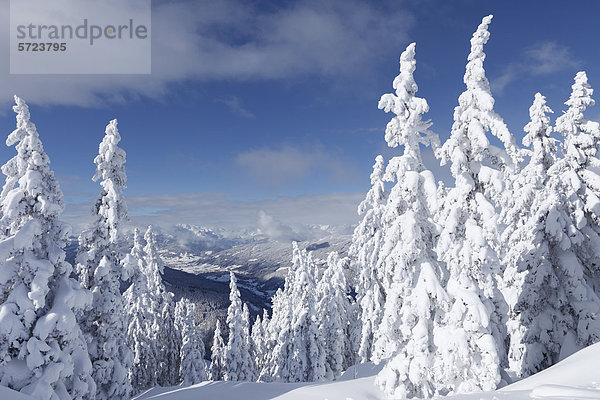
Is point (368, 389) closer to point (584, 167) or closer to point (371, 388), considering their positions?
point (371, 388)

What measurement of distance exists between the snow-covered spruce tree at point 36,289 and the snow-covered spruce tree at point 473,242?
50.2 feet

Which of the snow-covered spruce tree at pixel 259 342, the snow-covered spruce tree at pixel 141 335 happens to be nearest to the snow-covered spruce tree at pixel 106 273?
the snow-covered spruce tree at pixel 141 335

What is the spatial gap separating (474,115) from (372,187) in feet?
49.9

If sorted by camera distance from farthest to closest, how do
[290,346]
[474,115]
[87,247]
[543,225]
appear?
[290,346], [87,247], [543,225], [474,115]

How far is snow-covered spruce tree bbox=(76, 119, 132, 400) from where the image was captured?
18.6m

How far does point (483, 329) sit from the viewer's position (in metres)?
12.8

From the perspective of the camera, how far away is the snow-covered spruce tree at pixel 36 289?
1379 centimetres

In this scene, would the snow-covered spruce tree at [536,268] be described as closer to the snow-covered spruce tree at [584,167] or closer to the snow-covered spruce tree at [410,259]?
the snow-covered spruce tree at [584,167]

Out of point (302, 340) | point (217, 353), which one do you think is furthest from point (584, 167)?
point (217, 353)

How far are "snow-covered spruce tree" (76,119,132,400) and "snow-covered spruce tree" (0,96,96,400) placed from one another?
2.56 m

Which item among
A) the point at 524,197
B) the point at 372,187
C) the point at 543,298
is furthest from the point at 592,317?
the point at 372,187

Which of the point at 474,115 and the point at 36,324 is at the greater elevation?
the point at 474,115

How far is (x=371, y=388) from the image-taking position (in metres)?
18.1

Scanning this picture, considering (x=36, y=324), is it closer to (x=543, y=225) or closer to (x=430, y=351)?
(x=430, y=351)
